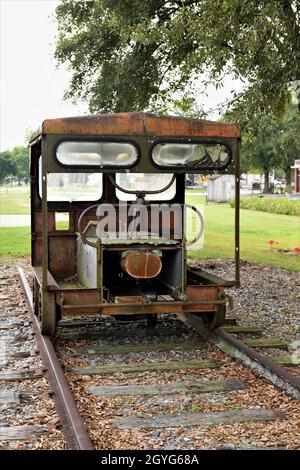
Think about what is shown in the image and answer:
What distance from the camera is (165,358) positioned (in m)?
7.54

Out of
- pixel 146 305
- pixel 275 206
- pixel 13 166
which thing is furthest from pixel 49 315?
pixel 13 166

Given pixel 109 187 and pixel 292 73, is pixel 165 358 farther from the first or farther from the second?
pixel 292 73

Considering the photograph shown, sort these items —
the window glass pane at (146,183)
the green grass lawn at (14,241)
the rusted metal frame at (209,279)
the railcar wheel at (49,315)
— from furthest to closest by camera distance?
1. the green grass lawn at (14,241)
2. the window glass pane at (146,183)
3. the rusted metal frame at (209,279)
4. the railcar wheel at (49,315)

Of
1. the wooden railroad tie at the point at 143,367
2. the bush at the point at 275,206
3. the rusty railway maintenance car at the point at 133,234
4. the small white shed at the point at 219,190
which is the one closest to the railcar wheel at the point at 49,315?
the rusty railway maintenance car at the point at 133,234

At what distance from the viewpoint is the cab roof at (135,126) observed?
25.0ft

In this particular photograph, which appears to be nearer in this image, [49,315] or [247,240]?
[49,315]

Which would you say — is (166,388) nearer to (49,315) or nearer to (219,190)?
(49,315)

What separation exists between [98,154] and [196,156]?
3.82 feet

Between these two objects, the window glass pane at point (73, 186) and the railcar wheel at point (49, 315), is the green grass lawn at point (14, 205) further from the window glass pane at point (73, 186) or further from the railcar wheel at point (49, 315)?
the railcar wheel at point (49, 315)

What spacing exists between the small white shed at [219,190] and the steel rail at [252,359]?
1758 inches

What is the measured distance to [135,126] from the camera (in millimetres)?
7898

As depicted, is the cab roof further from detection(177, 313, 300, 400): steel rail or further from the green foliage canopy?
the green foliage canopy
